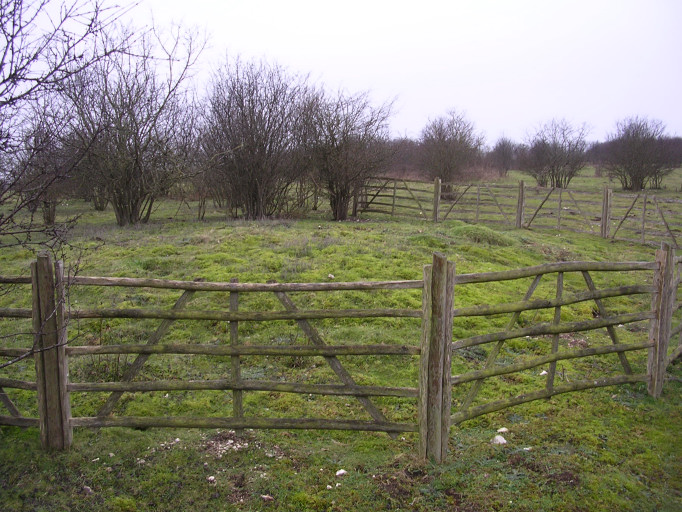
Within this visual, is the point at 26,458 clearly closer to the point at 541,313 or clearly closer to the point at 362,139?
the point at 541,313

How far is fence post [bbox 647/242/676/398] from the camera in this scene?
522 cm

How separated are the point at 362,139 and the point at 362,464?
16.9 metres

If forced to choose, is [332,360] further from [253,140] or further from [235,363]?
[253,140]

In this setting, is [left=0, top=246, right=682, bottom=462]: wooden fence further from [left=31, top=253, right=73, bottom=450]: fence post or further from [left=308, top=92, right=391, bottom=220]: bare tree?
[left=308, top=92, right=391, bottom=220]: bare tree

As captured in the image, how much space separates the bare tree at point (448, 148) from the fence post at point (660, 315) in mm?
25301

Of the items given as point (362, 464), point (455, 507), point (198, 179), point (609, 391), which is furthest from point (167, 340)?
point (198, 179)

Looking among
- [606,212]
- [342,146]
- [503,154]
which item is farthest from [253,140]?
[503,154]

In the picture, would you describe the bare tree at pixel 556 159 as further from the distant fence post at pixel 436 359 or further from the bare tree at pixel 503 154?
the distant fence post at pixel 436 359

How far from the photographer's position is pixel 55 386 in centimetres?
400

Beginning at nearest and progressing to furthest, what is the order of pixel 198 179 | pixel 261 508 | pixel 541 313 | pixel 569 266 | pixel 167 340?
pixel 261 508 < pixel 569 266 < pixel 167 340 < pixel 541 313 < pixel 198 179

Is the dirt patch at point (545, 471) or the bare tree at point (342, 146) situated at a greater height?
the bare tree at point (342, 146)

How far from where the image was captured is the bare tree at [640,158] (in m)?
30.8

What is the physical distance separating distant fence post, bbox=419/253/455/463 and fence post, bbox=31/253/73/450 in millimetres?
2611

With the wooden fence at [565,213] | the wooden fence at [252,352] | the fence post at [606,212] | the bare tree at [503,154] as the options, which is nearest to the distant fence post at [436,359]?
the wooden fence at [252,352]
